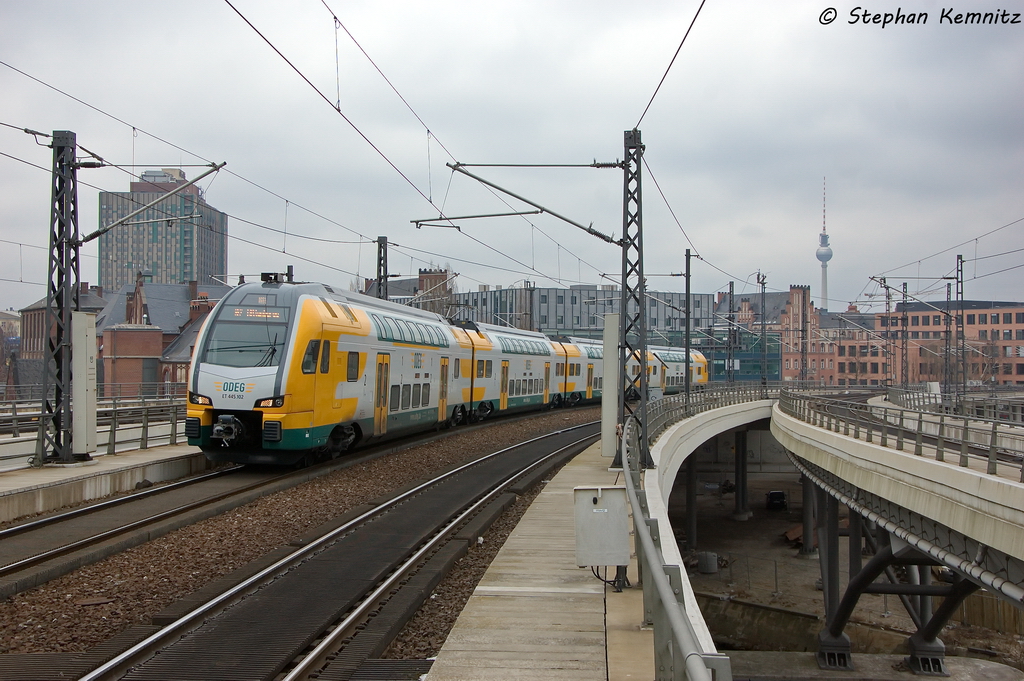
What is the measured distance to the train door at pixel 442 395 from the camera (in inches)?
1096

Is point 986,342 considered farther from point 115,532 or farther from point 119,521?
point 115,532

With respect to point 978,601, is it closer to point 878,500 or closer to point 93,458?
point 878,500

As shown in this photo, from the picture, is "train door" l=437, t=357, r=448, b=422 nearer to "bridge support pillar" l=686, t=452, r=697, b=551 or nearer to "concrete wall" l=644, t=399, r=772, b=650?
"concrete wall" l=644, t=399, r=772, b=650

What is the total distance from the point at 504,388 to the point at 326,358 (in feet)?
61.5

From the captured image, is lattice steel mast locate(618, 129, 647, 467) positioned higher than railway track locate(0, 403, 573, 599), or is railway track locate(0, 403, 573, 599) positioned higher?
lattice steel mast locate(618, 129, 647, 467)

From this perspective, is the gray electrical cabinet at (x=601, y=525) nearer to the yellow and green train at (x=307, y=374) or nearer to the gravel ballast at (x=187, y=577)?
the gravel ballast at (x=187, y=577)

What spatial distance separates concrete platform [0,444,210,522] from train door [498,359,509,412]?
57.4 feet

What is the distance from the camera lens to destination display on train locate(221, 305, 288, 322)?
17.7 metres

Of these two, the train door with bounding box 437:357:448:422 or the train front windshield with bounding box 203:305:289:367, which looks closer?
the train front windshield with bounding box 203:305:289:367

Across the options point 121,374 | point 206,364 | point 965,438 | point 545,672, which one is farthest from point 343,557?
point 121,374

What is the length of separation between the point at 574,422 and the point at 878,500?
20094mm

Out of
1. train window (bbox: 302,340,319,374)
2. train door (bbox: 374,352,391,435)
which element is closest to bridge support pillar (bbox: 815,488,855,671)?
train door (bbox: 374,352,391,435)

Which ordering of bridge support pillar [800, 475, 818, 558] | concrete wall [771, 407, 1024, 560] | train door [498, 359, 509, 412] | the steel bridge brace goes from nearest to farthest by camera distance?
concrete wall [771, 407, 1024, 560] < the steel bridge brace < train door [498, 359, 509, 412] < bridge support pillar [800, 475, 818, 558]

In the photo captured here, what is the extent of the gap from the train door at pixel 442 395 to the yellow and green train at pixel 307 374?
0.03 m
